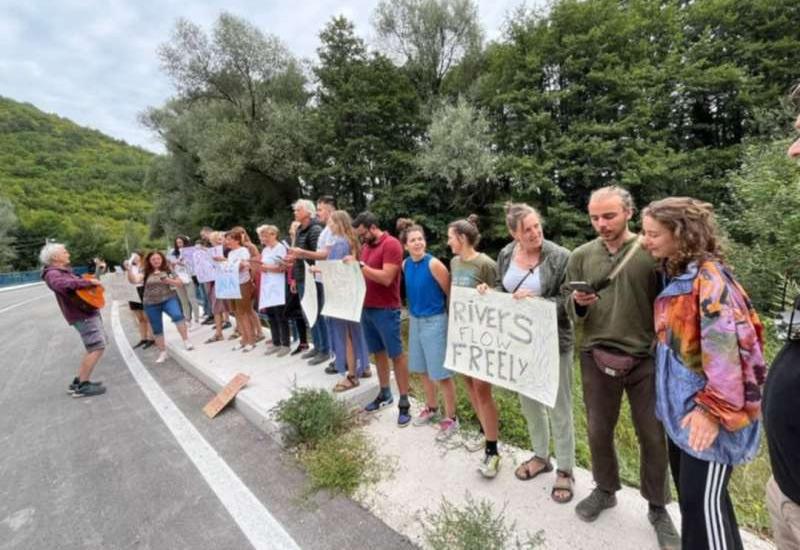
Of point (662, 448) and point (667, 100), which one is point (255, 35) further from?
point (662, 448)

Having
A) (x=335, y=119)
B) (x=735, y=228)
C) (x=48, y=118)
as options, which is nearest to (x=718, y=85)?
(x=735, y=228)

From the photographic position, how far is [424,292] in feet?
10.1

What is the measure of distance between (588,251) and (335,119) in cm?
1827

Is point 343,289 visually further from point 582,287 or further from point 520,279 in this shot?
point 582,287

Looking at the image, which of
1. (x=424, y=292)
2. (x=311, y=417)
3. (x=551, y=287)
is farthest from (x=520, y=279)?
(x=311, y=417)

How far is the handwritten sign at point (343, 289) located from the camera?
12.1 feet

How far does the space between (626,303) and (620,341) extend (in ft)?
0.70

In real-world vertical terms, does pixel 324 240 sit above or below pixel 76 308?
above

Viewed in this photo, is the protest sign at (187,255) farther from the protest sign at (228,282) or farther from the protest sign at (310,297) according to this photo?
the protest sign at (310,297)

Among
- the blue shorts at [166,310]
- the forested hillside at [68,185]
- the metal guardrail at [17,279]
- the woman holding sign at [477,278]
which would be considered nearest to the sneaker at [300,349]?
the blue shorts at [166,310]

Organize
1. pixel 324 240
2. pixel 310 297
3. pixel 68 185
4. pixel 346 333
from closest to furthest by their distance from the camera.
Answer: pixel 346 333, pixel 324 240, pixel 310 297, pixel 68 185

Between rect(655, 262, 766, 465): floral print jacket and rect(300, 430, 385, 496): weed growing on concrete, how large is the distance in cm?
203

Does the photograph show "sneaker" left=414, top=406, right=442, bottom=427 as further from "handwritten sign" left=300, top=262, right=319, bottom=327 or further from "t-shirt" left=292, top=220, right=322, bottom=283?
"t-shirt" left=292, top=220, right=322, bottom=283

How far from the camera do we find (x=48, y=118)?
77812 mm
